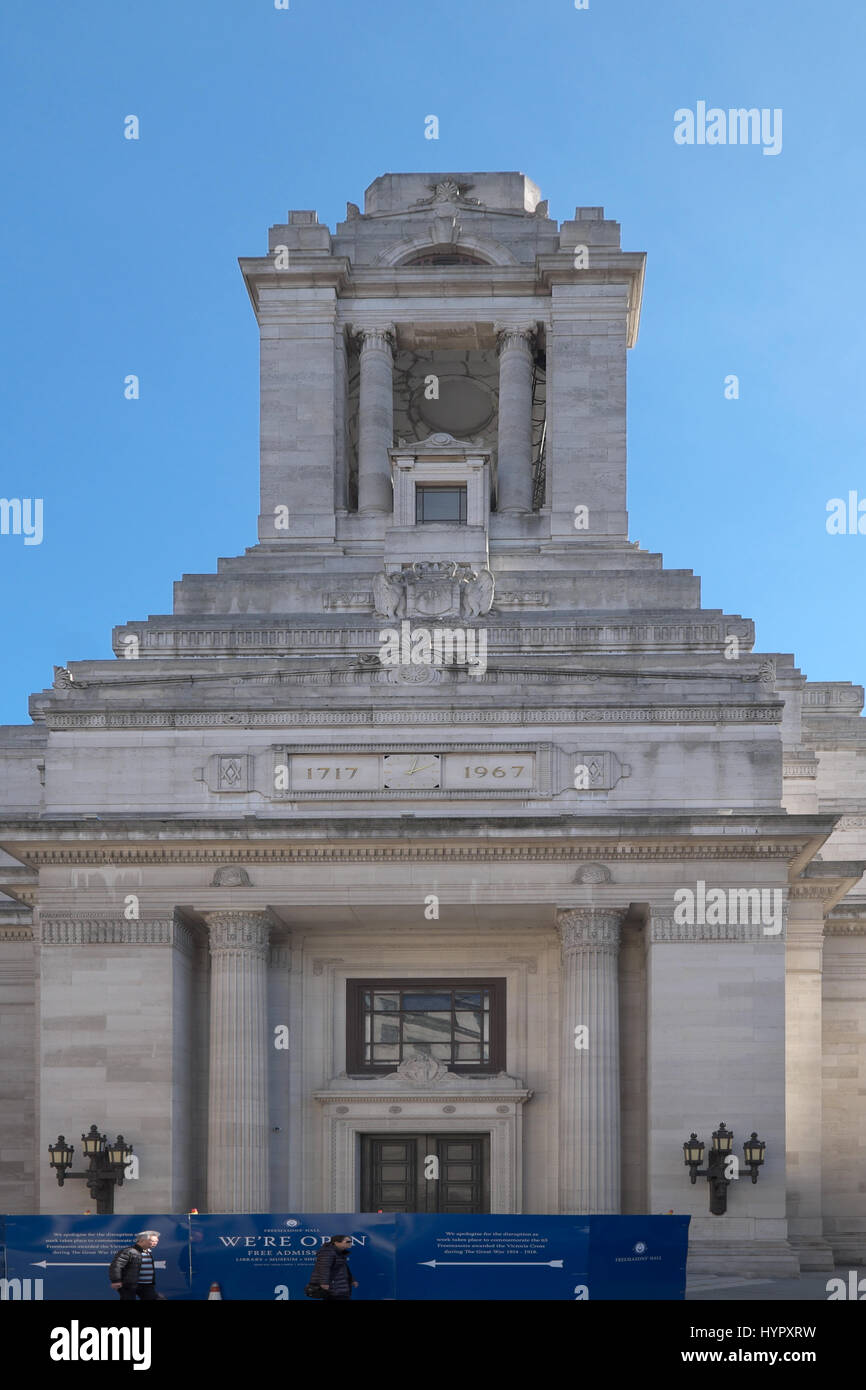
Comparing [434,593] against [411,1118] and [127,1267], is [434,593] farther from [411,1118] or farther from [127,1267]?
[127,1267]

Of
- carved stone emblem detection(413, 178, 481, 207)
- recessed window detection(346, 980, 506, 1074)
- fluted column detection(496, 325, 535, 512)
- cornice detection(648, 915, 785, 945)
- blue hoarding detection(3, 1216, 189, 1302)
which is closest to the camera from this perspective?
blue hoarding detection(3, 1216, 189, 1302)

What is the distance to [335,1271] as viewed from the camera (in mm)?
28375

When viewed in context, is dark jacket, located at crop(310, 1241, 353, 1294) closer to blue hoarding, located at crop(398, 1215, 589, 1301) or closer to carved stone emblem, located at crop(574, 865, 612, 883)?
blue hoarding, located at crop(398, 1215, 589, 1301)

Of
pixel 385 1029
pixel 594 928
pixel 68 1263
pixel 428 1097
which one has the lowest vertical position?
pixel 68 1263

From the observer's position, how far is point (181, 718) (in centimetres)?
4378

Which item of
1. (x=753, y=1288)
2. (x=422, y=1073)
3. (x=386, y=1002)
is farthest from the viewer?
(x=386, y=1002)

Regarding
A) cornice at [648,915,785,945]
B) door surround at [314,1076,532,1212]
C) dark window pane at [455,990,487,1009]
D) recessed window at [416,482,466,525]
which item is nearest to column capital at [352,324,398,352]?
recessed window at [416,482,466,525]

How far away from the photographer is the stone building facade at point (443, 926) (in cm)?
4194

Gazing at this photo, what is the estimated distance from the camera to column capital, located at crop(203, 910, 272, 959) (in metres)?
42.8

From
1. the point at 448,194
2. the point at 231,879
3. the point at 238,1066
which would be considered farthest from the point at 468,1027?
the point at 448,194

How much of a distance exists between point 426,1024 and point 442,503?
15608 millimetres

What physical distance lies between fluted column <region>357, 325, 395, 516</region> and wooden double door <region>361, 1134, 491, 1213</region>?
767 inches
